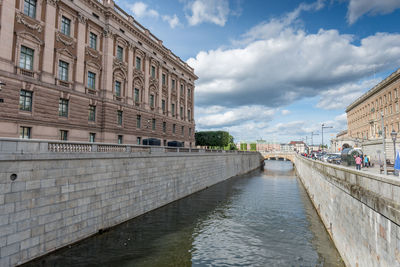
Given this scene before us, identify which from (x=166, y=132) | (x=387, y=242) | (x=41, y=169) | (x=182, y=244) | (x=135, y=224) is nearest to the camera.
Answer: (x=387, y=242)

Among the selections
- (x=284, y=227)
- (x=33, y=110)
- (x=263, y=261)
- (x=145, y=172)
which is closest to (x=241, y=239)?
(x=263, y=261)

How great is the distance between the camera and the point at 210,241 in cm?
1479

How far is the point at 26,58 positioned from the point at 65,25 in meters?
5.94

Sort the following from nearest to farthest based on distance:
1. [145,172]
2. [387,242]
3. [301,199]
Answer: [387,242], [145,172], [301,199]

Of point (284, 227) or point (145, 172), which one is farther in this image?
point (145, 172)

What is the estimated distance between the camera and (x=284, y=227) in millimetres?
17531

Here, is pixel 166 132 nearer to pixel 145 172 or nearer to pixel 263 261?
pixel 145 172

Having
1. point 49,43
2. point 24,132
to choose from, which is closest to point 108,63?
point 49,43

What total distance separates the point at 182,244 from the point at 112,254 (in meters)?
3.85

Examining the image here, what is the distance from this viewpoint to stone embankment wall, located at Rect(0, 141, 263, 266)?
34.2 ft

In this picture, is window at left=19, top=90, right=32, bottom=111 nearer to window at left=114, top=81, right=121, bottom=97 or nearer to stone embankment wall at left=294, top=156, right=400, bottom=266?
window at left=114, top=81, right=121, bottom=97

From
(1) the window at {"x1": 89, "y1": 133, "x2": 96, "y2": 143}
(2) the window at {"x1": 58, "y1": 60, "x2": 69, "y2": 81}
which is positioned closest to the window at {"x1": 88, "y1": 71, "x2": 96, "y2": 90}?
(2) the window at {"x1": 58, "y1": 60, "x2": 69, "y2": 81}

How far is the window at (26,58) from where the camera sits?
20.7 m

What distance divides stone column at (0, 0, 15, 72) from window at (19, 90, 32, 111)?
81.4 inches
